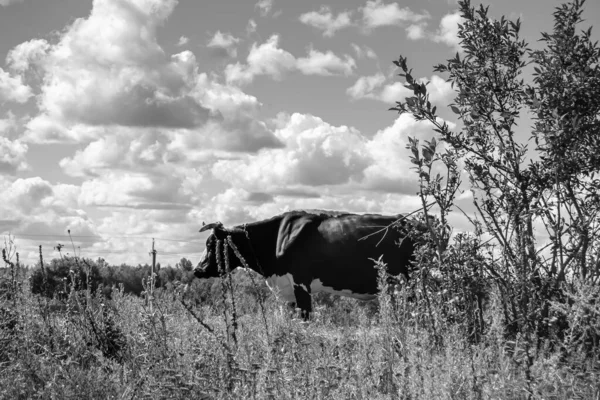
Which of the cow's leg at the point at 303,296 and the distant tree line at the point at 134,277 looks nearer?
the cow's leg at the point at 303,296

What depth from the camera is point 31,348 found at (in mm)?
A: 6379

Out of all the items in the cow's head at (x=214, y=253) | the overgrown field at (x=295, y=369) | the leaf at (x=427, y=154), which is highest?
the leaf at (x=427, y=154)

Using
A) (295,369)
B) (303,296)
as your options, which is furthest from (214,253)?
(295,369)

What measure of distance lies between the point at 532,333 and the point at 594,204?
155 cm

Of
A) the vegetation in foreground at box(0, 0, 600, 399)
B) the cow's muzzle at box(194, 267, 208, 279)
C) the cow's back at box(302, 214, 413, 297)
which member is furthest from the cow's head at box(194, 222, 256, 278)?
the vegetation in foreground at box(0, 0, 600, 399)

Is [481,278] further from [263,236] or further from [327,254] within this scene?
[263,236]

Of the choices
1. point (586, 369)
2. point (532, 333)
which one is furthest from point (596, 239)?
point (586, 369)

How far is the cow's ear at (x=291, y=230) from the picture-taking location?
569 inches

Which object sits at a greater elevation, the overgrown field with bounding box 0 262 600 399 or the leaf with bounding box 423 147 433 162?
the leaf with bounding box 423 147 433 162

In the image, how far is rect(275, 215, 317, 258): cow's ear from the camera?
1446cm

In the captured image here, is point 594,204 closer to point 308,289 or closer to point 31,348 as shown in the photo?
point 31,348

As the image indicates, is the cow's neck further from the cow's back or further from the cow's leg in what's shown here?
the cow's leg

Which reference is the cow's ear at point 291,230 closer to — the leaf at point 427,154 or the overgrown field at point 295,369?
the overgrown field at point 295,369

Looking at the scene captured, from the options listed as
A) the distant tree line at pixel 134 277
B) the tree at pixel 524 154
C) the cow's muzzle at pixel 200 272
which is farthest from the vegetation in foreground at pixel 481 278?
the distant tree line at pixel 134 277
